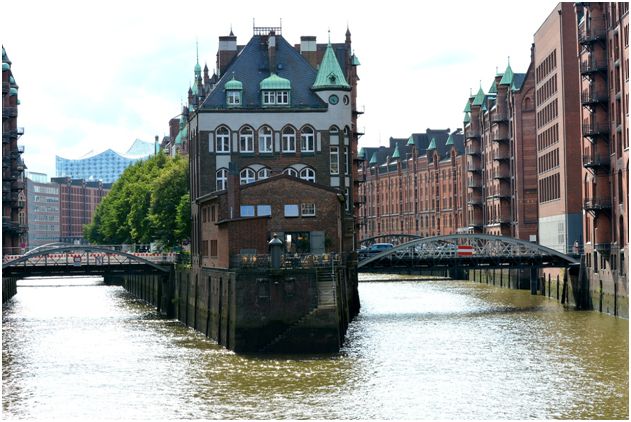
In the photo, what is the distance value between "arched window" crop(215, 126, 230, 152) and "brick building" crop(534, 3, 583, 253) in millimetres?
27999

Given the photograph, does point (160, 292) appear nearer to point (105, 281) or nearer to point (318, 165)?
point (318, 165)

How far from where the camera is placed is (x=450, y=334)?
212 feet

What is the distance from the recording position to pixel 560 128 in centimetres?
10056

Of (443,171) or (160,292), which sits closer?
(160,292)

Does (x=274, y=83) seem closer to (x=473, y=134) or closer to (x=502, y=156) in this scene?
(x=502, y=156)

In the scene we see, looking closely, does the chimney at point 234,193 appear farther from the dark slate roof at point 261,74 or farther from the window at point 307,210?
the dark slate roof at point 261,74

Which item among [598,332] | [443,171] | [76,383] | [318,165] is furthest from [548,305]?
Result: [443,171]

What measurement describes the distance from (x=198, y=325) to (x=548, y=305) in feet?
90.7

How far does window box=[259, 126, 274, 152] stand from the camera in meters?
82.6

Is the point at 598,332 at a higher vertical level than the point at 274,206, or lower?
lower

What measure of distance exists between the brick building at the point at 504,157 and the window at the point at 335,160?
4286 cm

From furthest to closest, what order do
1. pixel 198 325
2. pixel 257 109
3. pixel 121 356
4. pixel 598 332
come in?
pixel 257 109 → pixel 198 325 → pixel 598 332 → pixel 121 356

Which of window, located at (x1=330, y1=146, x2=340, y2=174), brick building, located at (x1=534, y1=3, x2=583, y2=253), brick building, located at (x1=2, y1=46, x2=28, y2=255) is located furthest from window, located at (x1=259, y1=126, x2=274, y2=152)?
brick building, located at (x1=2, y1=46, x2=28, y2=255)

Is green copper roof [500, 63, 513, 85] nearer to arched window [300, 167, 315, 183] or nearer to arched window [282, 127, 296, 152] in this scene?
arched window [300, 167, 315, 183]
